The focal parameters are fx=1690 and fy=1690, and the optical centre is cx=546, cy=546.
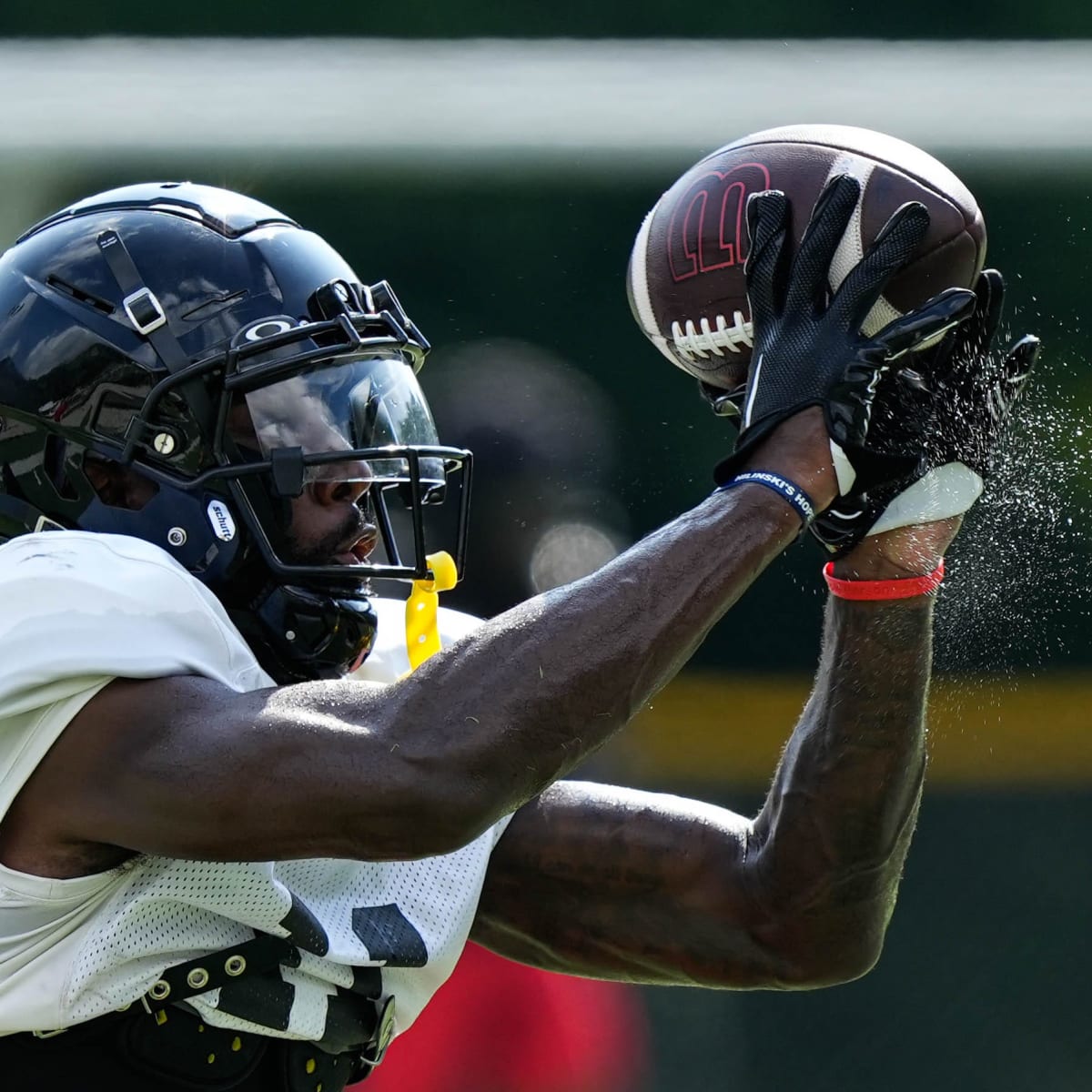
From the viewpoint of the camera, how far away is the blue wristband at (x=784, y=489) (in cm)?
154

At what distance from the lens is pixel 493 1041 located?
313 centimetres

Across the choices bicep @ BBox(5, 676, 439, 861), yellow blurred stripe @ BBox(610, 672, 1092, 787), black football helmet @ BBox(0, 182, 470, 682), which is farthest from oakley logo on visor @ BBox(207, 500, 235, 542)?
yellow blurred stripe @ BBox(610, 672, 1092, 787)

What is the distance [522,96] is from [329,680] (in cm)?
226

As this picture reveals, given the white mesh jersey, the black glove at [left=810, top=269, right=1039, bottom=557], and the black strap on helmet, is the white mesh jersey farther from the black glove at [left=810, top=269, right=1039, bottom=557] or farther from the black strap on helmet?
the black glove at [left=810, top=269, right=1039, bottom=557]

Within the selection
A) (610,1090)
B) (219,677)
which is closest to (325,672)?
(219,677)

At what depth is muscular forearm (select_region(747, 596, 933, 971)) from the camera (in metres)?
1.92

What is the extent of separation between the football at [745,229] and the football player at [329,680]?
0.11 meters

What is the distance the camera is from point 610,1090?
3.23m

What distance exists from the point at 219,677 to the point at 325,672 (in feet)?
0.83

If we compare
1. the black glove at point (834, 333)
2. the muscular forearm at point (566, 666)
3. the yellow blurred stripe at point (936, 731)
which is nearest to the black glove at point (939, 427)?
the black glove at point (834, 333)

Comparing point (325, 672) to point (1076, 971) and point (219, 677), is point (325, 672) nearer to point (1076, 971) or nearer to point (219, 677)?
point (219, 677)

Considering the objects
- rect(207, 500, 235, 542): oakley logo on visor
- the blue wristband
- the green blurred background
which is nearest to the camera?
the blue wristband

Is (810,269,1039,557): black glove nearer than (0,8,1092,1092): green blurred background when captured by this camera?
Yes

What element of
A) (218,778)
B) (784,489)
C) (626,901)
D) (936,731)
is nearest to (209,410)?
(218,778)
